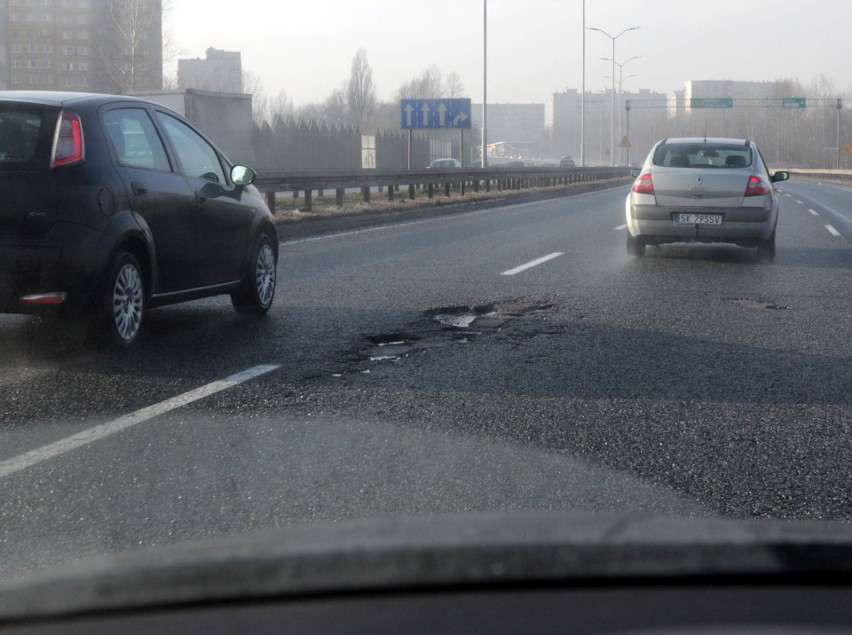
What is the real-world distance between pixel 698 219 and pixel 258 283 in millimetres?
6217

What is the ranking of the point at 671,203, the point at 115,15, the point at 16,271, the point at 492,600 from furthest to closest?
the point at 115,15
the point at 671,203
the point at 16,271
the point at 492,600

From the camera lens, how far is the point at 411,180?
89.6 ft

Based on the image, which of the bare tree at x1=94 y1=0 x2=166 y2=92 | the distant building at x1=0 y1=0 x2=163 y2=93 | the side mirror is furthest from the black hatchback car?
the distant building at x1=0 y1=0 x2=163 y2=93

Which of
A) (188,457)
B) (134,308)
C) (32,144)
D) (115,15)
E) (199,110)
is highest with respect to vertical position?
(115,15)

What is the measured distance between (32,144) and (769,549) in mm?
Result: 5691

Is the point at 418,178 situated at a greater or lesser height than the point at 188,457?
greater

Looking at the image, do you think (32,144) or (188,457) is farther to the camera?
(32,144)

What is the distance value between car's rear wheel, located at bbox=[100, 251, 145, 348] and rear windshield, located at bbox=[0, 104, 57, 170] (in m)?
0.73

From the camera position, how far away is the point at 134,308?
260 inches

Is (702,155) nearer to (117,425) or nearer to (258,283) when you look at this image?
(258,283)

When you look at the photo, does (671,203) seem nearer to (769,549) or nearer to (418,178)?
(769,549)

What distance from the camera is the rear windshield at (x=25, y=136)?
6.10 m

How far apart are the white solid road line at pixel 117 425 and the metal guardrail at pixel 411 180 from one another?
487 inches

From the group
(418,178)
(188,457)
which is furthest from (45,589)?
(418,178)
